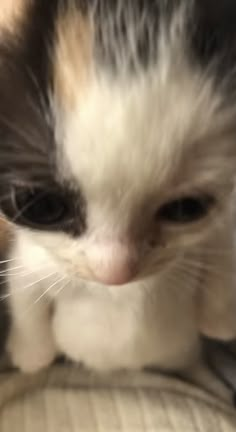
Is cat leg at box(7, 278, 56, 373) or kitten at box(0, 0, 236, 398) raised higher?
kitten at box(0, 0, 236, 398)

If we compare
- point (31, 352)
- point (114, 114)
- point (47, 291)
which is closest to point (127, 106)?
point (114, 114)

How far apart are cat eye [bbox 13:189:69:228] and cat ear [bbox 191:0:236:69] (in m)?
0.17

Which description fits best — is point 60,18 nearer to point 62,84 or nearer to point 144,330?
point 62,84

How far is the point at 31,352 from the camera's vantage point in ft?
3.26

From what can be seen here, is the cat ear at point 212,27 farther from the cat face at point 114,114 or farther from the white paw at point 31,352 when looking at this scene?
the white paw at point 31,352

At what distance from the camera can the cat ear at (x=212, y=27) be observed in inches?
23.7

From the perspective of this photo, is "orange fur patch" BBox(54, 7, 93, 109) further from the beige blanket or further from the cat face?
the beige blanket

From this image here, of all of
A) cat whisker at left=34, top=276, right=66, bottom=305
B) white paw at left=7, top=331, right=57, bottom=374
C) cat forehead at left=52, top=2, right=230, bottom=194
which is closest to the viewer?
cat forehead at left=52, top=2, right=230, bottom=194

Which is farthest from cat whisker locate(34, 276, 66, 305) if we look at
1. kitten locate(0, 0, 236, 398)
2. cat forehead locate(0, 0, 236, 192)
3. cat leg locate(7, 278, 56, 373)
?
cat forehead locate(0, 0, 236, 192)

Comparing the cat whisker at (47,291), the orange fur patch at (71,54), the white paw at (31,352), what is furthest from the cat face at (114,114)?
the white paw at (31,352)

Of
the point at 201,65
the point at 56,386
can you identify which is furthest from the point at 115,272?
the point at 56,386

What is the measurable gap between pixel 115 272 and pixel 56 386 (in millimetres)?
475

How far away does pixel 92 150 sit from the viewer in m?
0.57

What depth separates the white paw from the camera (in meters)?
0.99
